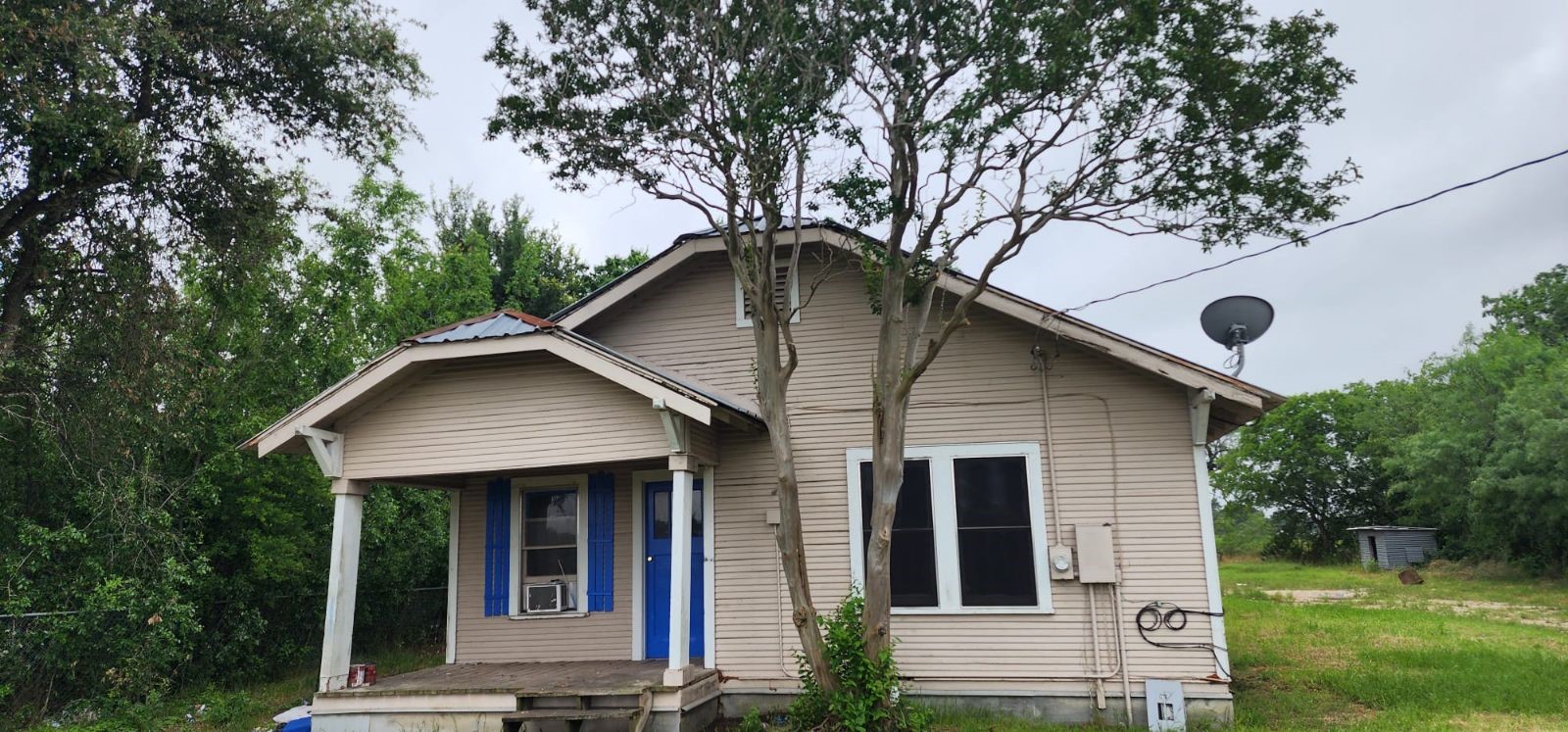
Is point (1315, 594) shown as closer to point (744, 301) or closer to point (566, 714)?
point (744, 301)

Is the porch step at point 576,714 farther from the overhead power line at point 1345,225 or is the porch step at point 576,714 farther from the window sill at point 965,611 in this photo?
the overhead power line at point 1345,225

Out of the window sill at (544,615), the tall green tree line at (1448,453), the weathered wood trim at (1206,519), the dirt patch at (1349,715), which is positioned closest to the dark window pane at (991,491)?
the weathered wood trim at (1206,519)

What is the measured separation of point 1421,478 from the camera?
2764 cm

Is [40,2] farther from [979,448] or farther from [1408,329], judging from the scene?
[1408,329]

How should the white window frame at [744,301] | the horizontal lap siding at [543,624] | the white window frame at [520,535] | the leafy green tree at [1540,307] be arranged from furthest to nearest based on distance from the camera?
the leafy green tree at [1540,307], the white window frame at [520,535], the horizontal lap siding at [543,624], the white window frame at [744,301]

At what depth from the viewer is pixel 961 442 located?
8555mm

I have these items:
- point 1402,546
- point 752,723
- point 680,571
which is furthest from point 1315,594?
point 680,571

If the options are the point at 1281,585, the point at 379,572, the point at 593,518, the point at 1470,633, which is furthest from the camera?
the point at 1281,585

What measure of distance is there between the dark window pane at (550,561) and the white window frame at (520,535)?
95mm

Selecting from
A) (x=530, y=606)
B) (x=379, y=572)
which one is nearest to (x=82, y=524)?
(x=379, y=572)

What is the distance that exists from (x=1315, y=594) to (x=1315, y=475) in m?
19.1

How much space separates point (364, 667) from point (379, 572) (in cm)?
617

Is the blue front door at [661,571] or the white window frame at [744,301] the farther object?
the white window frame at [744,301]

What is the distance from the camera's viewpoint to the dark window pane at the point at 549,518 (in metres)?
9.72
